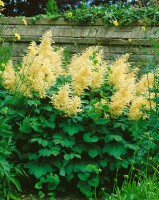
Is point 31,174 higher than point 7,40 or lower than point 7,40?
lower

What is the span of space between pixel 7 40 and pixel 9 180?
415cm

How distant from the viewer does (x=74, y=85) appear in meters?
4.10

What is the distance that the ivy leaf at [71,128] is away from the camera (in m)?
3.83

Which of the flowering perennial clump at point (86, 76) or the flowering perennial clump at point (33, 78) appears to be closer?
the flowering perennial clump at point (33, 78)

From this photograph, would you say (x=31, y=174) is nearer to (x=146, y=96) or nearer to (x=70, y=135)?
(x=70, y=135)

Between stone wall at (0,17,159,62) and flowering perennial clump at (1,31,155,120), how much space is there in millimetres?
2157

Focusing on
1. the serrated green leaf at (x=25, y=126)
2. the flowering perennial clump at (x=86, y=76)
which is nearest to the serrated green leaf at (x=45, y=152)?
the serrated green leaf at (x=25, y=126)

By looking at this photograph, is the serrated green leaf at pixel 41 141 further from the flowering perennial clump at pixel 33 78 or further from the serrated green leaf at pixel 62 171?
the flowering perennial clump at pixel 33 78

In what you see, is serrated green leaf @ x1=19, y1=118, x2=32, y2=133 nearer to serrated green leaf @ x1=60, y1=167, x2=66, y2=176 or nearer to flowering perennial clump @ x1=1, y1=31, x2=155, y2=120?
flowering perennial clump @ x1=1, y1=31, x2=155, y2=120

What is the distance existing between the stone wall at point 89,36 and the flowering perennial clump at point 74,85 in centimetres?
216

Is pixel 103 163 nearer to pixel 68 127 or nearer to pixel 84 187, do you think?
pixel 84 187

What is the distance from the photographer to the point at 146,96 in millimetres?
4109

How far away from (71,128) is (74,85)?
0.47 metres

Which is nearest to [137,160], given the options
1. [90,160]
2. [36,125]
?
[90,160]
